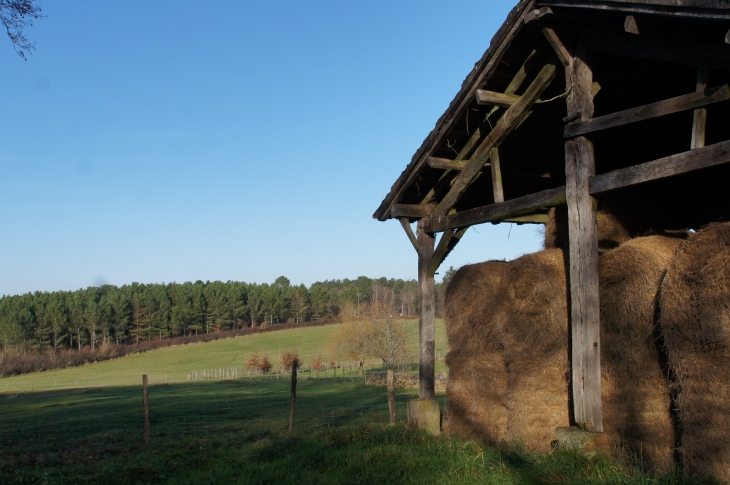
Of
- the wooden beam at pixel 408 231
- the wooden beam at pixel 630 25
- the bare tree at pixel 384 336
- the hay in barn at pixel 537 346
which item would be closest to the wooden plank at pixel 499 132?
the wooden beam at pixel 408 231

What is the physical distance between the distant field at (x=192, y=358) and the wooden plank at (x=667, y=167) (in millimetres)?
50179

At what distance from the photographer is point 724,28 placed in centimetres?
611

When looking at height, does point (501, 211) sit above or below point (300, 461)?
above

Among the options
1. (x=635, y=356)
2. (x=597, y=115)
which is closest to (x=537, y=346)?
(x=635, y=356)

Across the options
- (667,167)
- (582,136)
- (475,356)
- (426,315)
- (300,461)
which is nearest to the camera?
(667,167)

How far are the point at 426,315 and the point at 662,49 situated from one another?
5.72 m

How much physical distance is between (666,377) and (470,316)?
10.6 feet

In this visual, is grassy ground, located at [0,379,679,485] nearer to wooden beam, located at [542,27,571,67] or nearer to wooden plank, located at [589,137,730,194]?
wooden plank, located at [589,137,730,194]

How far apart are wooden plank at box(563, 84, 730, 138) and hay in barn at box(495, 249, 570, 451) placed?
1.77 meters

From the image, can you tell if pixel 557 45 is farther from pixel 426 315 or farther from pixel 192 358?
pixel 192 358

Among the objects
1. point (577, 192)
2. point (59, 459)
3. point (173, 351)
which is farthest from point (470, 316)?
point (173, 351)

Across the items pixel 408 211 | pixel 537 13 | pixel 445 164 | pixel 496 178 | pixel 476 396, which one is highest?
pixel 537 13

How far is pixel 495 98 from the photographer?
26.9 feet

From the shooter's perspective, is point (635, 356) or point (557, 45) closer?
point (635, 356)
